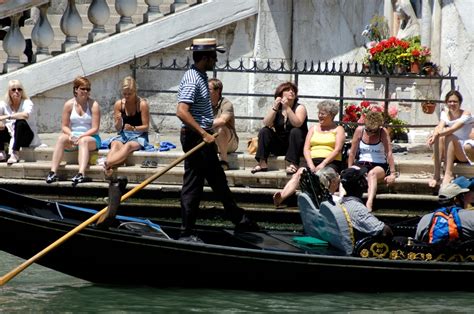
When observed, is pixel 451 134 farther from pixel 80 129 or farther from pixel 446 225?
pixel 80 129

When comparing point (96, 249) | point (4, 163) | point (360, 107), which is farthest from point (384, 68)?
point (96, 249)

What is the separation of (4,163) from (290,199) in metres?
2.47

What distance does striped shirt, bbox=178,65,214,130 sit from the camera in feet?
36.7

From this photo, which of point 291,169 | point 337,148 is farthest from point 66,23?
point 337,148

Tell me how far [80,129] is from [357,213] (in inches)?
→ 133

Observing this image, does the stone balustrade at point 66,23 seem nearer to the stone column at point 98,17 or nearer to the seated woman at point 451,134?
the stone column at point 98,17

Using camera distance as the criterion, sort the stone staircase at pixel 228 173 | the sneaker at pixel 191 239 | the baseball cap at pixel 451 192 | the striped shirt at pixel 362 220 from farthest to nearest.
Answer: the stone staircase at pixel 228 173 → the sneaker at pixel 191 239 → the baseball cap at pixel 451 192 → the striped shirt at pixel 362 220

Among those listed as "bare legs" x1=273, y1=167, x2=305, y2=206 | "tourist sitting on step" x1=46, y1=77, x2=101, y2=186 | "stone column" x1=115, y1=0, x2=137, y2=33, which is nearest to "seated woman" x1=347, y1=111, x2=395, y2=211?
"bare legs" x1=273, y1=167, x2=305, y2=206

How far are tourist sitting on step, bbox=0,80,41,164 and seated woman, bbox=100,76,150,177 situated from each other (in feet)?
2.38

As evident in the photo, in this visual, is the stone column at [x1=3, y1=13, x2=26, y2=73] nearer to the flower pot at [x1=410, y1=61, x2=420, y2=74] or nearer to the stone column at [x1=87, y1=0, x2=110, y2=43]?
the stone column at [x1=87, y1=0, x2=110, y2=43]

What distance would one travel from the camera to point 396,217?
12758mm

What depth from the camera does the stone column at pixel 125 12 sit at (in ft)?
50.0

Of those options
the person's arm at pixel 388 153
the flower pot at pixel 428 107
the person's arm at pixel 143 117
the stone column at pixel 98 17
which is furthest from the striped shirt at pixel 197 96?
the stone column at pixel 98 17

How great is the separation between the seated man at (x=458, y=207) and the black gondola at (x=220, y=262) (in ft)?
0.48
